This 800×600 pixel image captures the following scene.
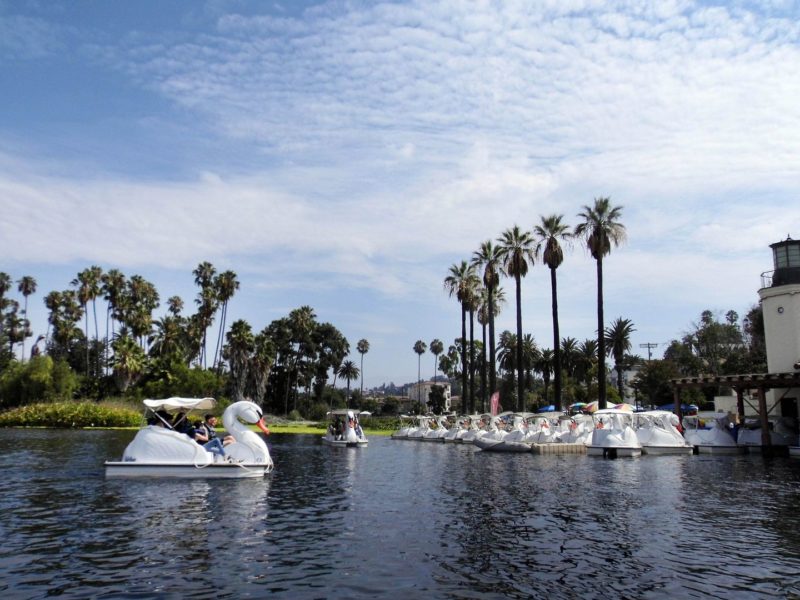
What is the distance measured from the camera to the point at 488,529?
50.4 ft

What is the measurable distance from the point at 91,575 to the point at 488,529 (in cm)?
883

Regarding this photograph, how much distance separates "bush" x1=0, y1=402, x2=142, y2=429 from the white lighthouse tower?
6277 centimetres

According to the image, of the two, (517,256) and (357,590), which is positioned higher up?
(517,256)

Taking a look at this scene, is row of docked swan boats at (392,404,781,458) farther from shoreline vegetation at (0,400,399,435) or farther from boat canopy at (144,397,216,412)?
shoreline vegetation at (0,400,399,435)

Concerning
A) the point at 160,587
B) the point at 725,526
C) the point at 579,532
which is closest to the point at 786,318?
the point at 725,526

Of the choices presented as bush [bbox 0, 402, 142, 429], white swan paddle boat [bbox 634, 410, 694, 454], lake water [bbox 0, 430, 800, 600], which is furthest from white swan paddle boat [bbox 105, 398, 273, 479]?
bush [bbox 0, 402, 142, 429]

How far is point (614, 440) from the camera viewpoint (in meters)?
38.2

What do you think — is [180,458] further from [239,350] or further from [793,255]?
[239,350]

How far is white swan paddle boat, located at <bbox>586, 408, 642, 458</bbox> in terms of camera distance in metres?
37.8

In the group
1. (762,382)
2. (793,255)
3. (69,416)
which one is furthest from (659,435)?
(69,416)

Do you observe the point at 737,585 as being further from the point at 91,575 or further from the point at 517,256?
the point at 517,256

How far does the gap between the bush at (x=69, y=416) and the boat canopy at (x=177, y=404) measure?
1897 inches

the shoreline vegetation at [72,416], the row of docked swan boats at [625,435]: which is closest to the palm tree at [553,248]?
the row of docked swan boats at [625,435]

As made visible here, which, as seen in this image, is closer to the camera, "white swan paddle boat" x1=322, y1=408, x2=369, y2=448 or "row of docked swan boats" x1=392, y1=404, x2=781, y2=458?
"row of docked swan boats" x1=392, y1=404, x2=781, y2=458
